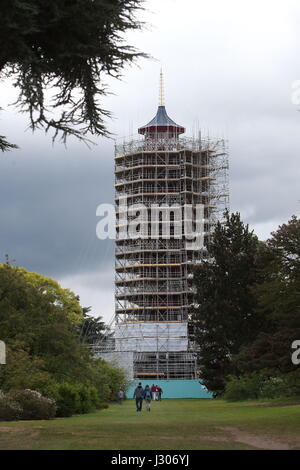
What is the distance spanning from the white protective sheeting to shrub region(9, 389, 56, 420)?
55801 millimetres

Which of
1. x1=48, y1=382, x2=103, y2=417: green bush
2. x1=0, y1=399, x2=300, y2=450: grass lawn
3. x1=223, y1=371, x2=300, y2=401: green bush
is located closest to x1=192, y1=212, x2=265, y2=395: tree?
x1=223, y1=371, x2=300, y2=401: green bush

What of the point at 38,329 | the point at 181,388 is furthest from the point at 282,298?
the point at 181,388

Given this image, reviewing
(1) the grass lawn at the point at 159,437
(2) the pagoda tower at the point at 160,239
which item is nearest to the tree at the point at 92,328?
(2) the pagoda tower at the point at 160,239

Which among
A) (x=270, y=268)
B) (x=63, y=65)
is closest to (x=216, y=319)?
(x=270, y=268)

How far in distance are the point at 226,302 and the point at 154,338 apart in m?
31.7

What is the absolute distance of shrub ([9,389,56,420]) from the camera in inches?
1140

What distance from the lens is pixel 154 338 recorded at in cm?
8500

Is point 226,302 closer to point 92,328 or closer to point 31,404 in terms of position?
point 31,404

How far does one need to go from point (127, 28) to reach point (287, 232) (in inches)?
896

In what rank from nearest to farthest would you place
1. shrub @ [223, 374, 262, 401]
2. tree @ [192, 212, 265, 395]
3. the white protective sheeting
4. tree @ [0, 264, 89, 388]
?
tree @ [0, 264, 89, 388]
shrub @ [223, 374, 262, 401]
tree @ [192, 212, 265, 395]
the white protective sheeting

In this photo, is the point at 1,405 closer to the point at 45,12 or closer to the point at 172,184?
the point at 45,12

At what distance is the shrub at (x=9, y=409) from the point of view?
28047 mm

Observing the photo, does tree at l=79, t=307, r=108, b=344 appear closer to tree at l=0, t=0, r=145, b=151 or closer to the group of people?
the group of people

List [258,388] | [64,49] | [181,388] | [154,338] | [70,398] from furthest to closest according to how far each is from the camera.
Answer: [154,338] → [181,388] → [258,388] → [70,398] → [64,49]
